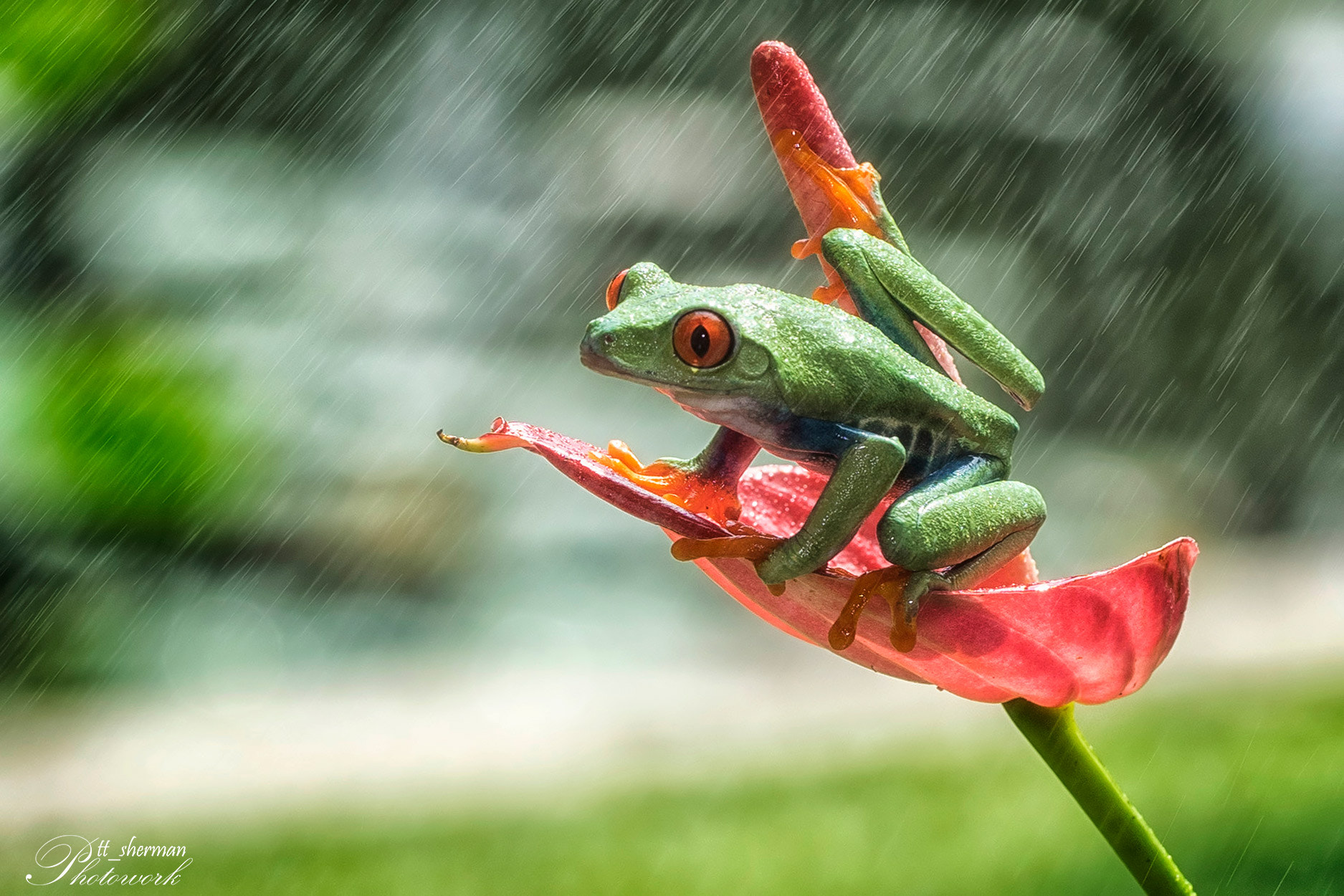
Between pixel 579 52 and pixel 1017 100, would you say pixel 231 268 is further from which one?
pixel 1017 100

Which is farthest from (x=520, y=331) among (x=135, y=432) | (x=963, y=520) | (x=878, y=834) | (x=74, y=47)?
(x=963, y=520)

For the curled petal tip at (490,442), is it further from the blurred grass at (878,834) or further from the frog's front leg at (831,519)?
the blurred grass at (878,834)

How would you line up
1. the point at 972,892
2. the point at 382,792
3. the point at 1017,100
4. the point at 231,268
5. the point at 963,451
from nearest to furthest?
the point at 963,451 → the point at 972,892 → the point at 382,792 → the point at 231,268 → the point at 1017,100

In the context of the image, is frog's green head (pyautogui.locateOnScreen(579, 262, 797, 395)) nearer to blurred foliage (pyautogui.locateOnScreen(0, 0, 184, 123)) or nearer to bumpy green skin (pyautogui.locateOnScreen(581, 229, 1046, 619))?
bumpy green skin (pyautogui.locateOnScreen(581, 229, 1046, 619))

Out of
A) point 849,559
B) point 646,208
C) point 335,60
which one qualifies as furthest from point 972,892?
point 335,60

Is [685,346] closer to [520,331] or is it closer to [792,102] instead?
[792,102]

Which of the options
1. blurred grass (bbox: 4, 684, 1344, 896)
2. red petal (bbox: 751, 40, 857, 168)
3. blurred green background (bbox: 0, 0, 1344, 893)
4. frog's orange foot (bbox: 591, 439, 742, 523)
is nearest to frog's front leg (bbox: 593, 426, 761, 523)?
frog's orange foot (bbox: 591, 439, 742, 523)
